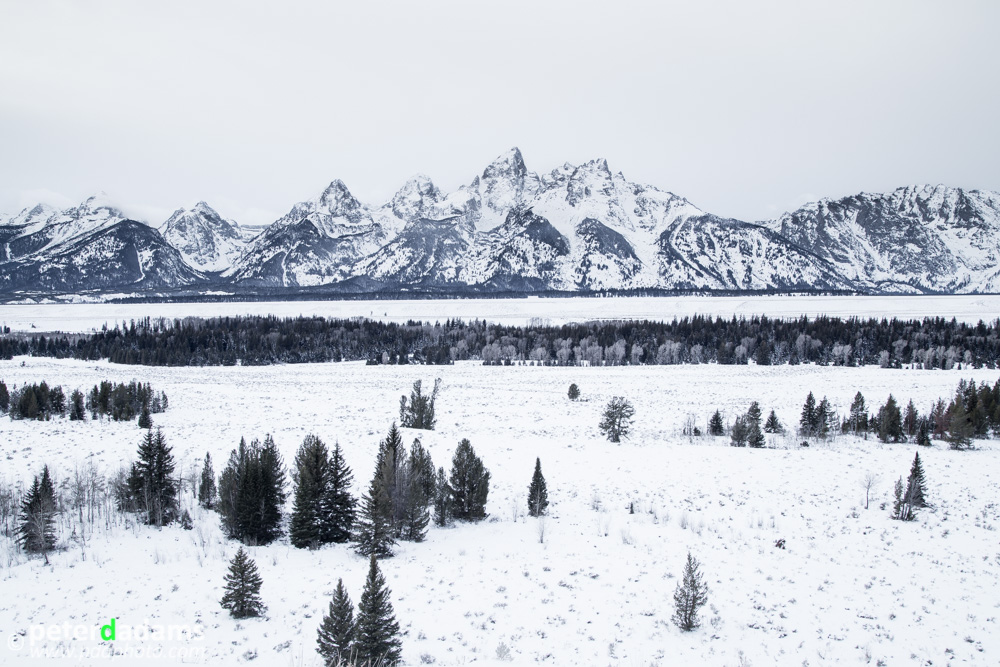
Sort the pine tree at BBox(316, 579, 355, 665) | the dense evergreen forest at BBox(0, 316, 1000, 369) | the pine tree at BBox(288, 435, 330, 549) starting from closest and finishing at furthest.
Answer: the pine tree at BBox(316, 579, 355, 665) < the pine tree at BBox(288, 435, 330, 549) < the dense evergreen forest at BBox(0, 316, 1000, 369)

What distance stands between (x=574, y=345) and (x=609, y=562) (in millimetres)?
107400

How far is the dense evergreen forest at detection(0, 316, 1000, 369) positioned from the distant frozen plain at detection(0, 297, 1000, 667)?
73.5 metres

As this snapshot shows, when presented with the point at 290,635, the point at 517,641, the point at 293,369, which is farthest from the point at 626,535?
the point at 293,369

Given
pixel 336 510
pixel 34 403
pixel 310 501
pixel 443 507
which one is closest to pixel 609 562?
pixel 443 507

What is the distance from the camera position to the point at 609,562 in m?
18.7

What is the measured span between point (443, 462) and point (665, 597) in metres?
17.3

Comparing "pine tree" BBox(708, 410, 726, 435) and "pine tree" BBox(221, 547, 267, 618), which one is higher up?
"pine tree" BBox(221, 547, 267, 618)

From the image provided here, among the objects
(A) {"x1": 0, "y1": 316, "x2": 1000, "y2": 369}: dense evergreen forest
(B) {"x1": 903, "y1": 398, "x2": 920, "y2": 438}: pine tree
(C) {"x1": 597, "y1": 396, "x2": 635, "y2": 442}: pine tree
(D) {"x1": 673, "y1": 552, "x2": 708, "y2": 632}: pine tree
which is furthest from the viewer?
(A) {"x1": 0, "y1": 316, "x2": 1000, "y2": 369}: dense evergreen forest

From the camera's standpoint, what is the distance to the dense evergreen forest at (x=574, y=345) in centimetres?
10700

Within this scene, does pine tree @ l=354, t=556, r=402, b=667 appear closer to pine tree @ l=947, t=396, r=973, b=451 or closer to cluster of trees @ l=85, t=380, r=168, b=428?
cluster of trees @ l=85, t=380, r=168, b=428

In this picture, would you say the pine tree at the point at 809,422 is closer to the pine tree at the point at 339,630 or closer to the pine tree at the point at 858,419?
the pine tree at the point at 858,419

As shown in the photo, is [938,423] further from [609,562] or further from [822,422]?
[609,562]

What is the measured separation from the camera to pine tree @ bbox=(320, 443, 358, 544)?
21438 millimetres

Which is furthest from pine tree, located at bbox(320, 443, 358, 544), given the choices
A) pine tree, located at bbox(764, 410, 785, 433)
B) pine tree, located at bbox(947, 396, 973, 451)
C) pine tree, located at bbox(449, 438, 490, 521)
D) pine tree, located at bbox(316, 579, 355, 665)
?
pine tree, located at bbox(947, 396, 973, 451)
